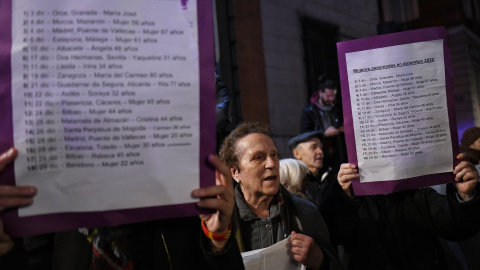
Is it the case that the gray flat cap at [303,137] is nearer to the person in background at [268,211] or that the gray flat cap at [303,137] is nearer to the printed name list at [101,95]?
the person in background at [268,211]

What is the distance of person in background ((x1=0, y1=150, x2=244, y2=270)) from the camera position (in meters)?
1.45

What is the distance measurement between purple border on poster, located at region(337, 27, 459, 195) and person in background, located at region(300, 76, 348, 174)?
3606mm

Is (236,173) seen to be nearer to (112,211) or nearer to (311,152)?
(112,211)

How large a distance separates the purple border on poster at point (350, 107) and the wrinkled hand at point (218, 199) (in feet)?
3.46

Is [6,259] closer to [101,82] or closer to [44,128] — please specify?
[44,128]

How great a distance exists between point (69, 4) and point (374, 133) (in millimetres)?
1573

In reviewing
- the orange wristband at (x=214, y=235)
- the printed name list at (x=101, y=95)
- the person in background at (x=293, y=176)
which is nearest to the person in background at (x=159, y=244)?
the orange wristband at (x=214, y=235)

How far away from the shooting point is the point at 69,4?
1313 millimetres

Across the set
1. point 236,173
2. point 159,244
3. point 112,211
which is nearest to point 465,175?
point 236,173

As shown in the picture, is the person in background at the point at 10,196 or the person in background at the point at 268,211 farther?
the person in background at the point at 268,211

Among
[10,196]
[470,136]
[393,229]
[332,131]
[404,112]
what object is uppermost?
[332,131]

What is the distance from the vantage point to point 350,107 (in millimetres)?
2314

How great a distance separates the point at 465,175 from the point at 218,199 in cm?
145

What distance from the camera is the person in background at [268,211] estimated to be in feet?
7.56
